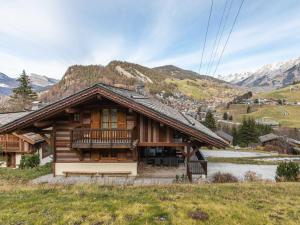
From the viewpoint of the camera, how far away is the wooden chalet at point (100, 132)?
1444 cm

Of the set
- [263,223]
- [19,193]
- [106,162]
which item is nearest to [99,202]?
[19,193]

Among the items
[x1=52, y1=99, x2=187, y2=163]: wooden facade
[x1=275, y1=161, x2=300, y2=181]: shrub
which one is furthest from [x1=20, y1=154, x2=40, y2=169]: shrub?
[x1=275, y1=161, x2=300, y2=181]: shrub

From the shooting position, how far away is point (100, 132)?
15438 millimetres

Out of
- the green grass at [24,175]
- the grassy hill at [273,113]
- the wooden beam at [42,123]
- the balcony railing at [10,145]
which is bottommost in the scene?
the green grass at [24,175]

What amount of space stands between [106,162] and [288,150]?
71.9 m

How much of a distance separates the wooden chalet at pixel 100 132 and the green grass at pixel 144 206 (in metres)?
4.27

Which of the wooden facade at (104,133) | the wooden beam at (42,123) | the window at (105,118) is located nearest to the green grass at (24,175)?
the wooden facade at (104,133)

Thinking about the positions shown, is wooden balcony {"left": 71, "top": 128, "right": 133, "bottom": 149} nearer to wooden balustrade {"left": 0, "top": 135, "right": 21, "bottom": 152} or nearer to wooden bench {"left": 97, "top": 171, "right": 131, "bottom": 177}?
wooden bench {"left": 97, "top": 171, "right": 131, "bottom": 177}

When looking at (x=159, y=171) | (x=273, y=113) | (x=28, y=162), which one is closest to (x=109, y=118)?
(x=159, y=171)

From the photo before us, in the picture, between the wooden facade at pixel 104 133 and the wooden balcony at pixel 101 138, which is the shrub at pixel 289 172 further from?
the wooden balcony at pixel 101 138

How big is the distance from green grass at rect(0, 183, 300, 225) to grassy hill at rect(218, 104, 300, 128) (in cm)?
13583

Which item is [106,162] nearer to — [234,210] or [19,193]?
[19,193]

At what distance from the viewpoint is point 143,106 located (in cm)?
1397

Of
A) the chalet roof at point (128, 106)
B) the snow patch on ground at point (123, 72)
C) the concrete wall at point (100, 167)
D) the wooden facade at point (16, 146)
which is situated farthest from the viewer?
the snow patch on ground at point (123, 72)
